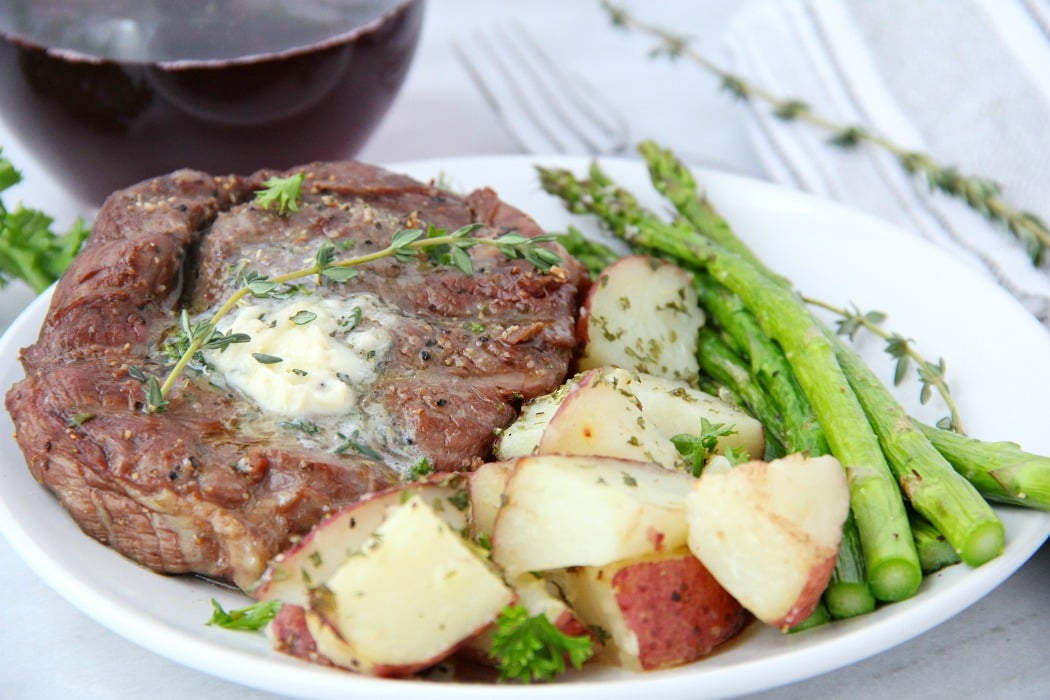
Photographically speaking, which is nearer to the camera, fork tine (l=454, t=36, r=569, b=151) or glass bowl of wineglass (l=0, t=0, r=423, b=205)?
glass bowl of wineglass (l=0, t=0, r=423, b=205)

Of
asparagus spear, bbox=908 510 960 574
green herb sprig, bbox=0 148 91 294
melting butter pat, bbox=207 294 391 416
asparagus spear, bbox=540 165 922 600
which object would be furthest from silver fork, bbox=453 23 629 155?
asparagus spear, bbox=908 510 960 574

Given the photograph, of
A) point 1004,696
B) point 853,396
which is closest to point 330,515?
point 853,396

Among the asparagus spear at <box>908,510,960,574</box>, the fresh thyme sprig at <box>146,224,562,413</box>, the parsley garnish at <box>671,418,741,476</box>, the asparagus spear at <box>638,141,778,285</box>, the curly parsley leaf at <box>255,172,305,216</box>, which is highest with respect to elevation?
the curly parsley leaf at <box>255,172,305,216</box>

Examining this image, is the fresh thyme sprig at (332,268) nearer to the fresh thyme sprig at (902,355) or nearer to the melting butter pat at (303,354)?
the melting butter pat at (303,354)

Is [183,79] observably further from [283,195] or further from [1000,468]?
[1000,468]

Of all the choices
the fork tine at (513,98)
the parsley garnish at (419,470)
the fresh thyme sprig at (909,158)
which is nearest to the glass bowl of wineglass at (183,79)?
the fork tine at (513,98)

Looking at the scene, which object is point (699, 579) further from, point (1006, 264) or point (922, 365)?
point (1006, 264)

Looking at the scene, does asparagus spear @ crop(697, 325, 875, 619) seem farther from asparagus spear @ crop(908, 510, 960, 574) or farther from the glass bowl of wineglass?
the glass bowl of wineglass
